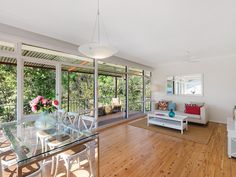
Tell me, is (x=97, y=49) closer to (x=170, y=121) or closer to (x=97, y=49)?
(x=97, y=49)

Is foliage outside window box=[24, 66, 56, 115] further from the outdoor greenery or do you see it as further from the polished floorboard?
the polished floorboard

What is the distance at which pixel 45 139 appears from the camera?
1.98m

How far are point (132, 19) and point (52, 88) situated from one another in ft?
7.97

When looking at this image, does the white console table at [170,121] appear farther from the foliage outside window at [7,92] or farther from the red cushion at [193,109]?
the foliage outside window at [7,92]

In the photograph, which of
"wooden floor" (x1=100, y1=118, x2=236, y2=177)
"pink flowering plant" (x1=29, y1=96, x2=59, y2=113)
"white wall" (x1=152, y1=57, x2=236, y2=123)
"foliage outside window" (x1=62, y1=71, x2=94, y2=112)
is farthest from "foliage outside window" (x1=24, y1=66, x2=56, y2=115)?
"white wall" (x1=152, y1=57, x2=236, y2=123)

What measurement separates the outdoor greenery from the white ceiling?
928mm

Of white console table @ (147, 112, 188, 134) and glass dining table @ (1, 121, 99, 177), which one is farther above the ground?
glass dining table @ (1, 121, 99, 177)

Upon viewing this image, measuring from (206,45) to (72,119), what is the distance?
3993 millimetres

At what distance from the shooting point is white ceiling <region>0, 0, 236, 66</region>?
1.92 meters

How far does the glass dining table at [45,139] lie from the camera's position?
150 cm

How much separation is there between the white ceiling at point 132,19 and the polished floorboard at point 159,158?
249cm

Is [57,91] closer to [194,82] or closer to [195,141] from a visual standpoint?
[195,141]

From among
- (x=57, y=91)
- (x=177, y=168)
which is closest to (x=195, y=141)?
(x=177, y=168)

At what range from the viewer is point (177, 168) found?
7.27 ft
